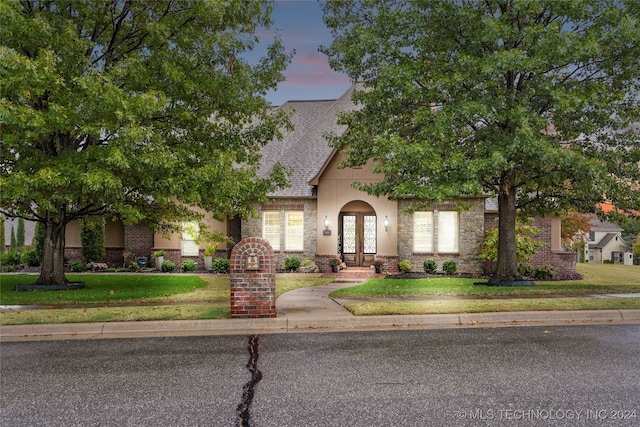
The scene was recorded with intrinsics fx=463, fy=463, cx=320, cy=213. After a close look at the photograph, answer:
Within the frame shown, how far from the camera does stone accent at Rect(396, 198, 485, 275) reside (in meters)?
22.5

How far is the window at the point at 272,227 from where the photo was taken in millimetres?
23453

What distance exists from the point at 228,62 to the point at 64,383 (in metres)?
11.9

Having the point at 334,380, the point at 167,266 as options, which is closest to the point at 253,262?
the point at 334,380

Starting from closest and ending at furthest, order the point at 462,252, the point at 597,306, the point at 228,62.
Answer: the point at 597,306 < the point at 228,62 < the point at 462,252

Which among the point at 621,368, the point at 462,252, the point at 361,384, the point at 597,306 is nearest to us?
the point at 361,384

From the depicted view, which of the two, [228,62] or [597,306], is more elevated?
[228,62]

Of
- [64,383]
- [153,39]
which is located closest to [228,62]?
[153,39]

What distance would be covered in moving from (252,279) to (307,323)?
1.51 metres

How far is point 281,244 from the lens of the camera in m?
23.2

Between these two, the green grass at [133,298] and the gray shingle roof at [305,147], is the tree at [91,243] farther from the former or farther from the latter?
the gray shingle roof at [305,147]

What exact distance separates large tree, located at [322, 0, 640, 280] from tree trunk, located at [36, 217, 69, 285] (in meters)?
10.9

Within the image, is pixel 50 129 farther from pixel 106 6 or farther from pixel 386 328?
pixel 386 328

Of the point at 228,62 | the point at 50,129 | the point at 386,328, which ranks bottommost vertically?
the point at 386,328

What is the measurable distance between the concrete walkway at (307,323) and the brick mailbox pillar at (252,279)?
322mm
